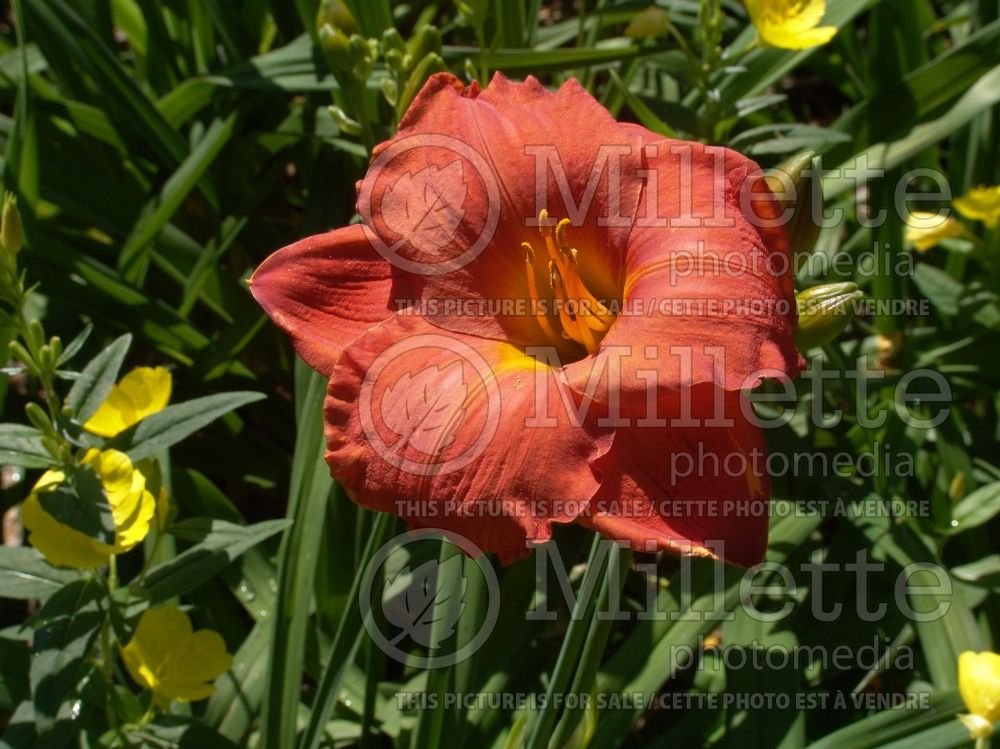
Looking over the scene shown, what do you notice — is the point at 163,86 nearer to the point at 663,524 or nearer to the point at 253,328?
the point at 253,328

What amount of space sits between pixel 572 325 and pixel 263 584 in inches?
27.0

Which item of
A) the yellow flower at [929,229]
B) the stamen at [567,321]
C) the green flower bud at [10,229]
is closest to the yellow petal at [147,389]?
the green flower bud at [10,229]

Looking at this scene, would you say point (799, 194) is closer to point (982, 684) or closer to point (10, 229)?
point (982, 684)

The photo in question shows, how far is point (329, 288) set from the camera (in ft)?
3.25

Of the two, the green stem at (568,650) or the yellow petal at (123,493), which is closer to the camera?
the green stem at (568,650)

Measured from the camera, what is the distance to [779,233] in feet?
2.95

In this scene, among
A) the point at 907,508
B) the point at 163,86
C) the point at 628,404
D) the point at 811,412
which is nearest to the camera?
the point at 628,404

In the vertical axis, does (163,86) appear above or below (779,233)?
above

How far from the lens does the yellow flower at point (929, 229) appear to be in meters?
1.56

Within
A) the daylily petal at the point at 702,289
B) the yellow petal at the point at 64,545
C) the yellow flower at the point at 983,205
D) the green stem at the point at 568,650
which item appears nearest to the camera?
the daylily petal at the point at 702,289

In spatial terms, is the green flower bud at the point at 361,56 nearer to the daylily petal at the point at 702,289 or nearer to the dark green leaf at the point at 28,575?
the daylily petal at the point at 702,289

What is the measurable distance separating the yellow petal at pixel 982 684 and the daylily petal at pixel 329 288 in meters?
0.69

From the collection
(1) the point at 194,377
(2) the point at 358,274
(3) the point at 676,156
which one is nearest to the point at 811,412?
(3) the point at 676,156

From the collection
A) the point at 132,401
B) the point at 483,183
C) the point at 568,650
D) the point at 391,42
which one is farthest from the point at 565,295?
the point at 132,401
